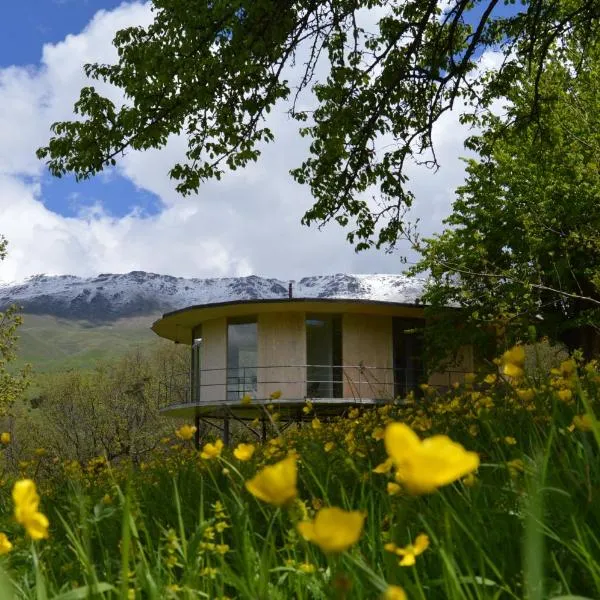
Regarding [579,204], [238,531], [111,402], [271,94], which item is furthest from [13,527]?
[111,402]

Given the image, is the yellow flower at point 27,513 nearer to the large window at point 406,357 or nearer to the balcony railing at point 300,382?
the balcony railing at point 300,382

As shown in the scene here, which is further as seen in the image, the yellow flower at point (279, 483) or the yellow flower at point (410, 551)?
the yellow flower at point (410, 551)

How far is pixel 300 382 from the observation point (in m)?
22.6

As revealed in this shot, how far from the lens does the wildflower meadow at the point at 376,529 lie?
94 centimetres

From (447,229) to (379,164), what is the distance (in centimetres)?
1366

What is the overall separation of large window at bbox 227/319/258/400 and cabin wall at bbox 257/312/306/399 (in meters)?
0.31

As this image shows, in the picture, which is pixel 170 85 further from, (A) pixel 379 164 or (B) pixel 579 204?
(B) pixel 579 204

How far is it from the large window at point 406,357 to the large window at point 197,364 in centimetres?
669

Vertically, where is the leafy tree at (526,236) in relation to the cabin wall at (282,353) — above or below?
above

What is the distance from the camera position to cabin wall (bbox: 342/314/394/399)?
2306cm

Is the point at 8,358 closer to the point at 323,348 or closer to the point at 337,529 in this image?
the point at 323,348

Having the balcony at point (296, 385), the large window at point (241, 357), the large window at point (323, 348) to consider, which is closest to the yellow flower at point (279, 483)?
the balcony at point (296, 385)

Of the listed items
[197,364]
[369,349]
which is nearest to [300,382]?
[369,349]

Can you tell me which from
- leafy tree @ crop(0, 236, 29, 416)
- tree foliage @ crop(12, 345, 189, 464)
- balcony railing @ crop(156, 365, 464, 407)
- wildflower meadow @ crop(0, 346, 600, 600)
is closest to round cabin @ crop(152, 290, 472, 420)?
balcony railing @ crop(156, 365, 464, 407)
